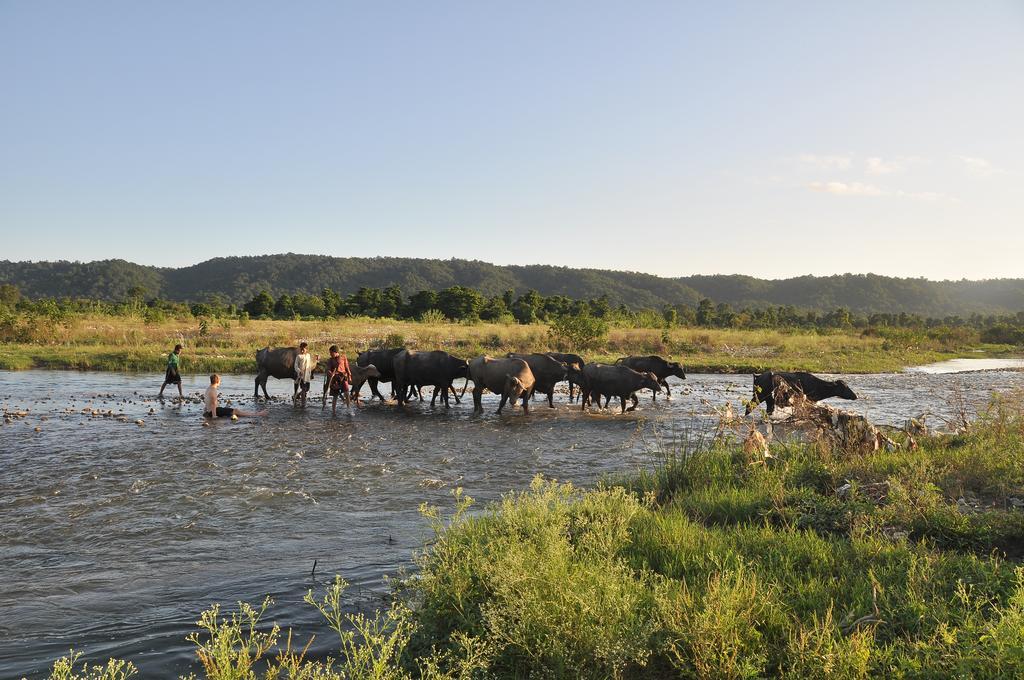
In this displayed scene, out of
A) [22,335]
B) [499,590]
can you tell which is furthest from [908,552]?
[22,335]

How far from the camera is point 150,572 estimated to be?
6.86 m

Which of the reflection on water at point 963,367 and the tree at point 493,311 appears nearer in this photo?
the reflection on water at point 963,367

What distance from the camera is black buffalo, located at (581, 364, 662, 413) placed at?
66.4ft

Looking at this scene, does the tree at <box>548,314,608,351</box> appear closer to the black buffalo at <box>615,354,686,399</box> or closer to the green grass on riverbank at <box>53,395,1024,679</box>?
the black buffalo at <box>615,354,686,399</box>

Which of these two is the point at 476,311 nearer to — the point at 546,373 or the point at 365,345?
the point at 365,345

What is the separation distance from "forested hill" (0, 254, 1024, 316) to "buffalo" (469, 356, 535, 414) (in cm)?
12128

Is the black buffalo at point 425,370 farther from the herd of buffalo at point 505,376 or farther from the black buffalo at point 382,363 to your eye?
the black buffalo at point 382,363

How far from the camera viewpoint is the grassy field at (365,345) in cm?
3034

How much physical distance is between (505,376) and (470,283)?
5160 inches

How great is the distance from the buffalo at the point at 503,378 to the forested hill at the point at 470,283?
121283mm

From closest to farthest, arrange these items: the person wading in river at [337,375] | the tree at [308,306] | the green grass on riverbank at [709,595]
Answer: the green grass on riverbank at [709,595]
the person wading in river at [337,375]
the tree at [308,306]

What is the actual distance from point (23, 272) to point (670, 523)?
180 metres

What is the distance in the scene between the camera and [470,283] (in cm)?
15050

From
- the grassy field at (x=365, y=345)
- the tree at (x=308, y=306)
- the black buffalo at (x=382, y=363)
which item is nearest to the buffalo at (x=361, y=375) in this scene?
the black buffalo at (x=382, y=363)
